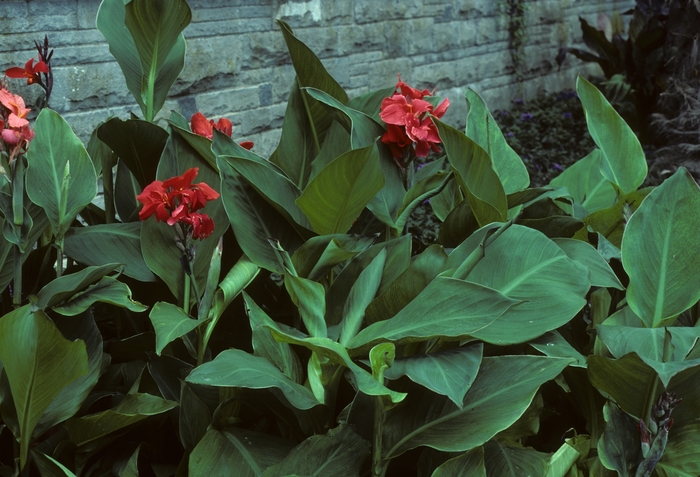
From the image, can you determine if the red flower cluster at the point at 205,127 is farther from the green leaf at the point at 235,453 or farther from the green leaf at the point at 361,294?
the green leaf at the point at 235,453

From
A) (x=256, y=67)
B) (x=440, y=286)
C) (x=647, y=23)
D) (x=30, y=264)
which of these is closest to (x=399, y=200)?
(x=440, y=286)

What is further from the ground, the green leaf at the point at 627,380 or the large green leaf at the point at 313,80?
the large green leaf at the point at 313,80

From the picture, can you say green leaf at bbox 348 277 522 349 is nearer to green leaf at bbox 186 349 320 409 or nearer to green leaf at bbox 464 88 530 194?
green leaf at bbox 186 349 320 409

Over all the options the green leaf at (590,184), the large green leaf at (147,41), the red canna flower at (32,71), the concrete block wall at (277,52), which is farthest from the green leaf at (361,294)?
the concrete block wall at (277,52)

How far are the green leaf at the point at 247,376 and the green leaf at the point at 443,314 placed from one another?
93 mm

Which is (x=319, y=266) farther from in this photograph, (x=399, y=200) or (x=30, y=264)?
(x=30, y=264)

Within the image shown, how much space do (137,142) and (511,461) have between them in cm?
77

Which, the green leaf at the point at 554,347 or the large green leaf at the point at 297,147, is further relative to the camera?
the large green leaf at the point at 297,147

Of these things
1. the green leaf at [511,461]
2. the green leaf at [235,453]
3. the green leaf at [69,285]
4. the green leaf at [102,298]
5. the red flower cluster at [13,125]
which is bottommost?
the green leaf at [511,461]

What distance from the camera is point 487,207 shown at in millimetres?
1129

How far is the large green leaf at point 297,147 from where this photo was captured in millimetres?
1351

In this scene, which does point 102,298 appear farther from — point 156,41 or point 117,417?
point 156,41

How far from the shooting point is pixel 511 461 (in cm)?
103

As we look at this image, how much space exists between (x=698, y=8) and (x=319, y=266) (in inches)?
206
